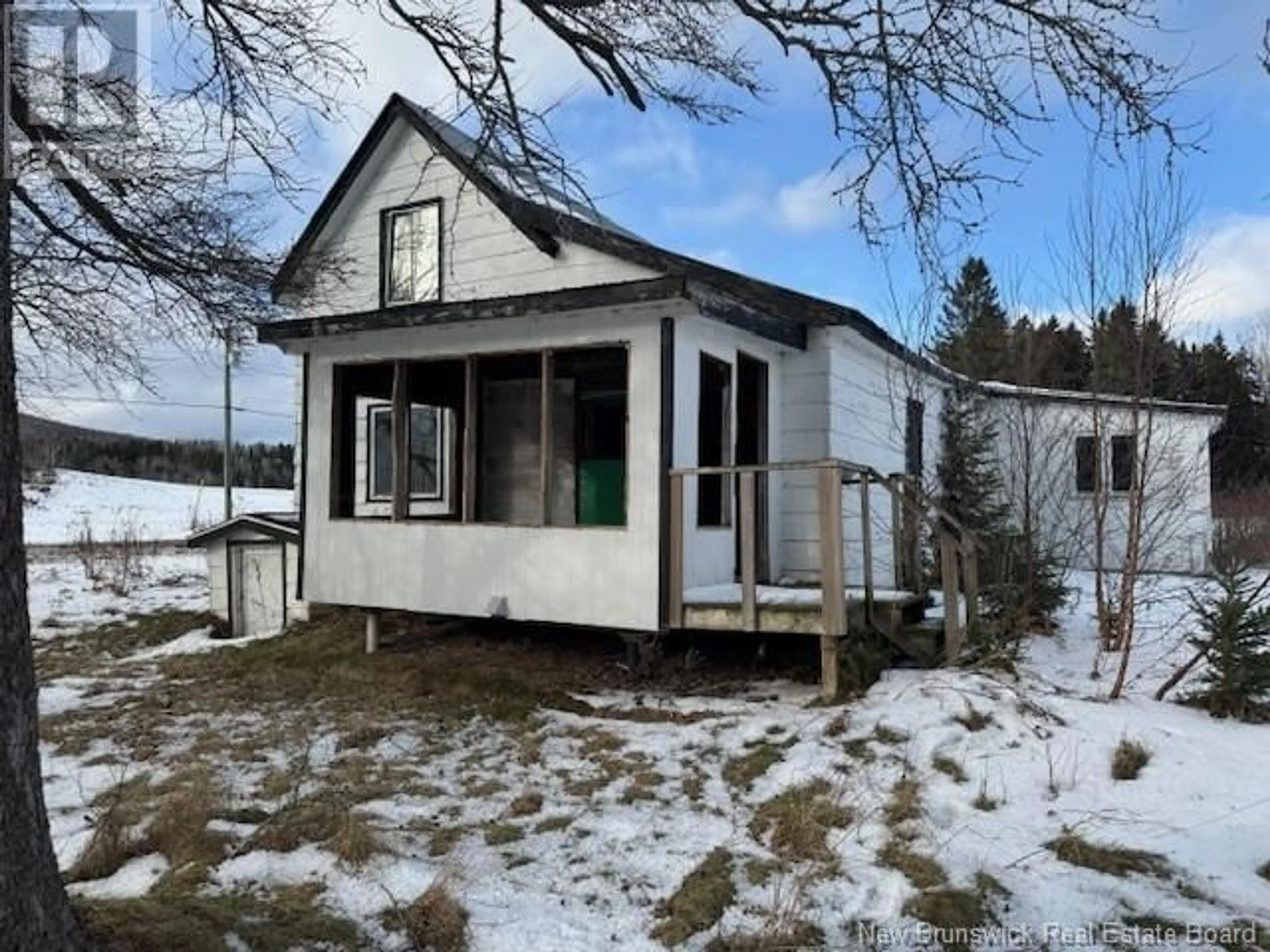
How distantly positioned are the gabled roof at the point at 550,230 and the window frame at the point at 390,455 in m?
2.29

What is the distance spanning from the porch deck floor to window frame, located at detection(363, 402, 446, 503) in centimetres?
509

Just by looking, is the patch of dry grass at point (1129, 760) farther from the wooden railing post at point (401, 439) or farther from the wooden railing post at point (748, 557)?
the wooden railing post at point (401, 439)

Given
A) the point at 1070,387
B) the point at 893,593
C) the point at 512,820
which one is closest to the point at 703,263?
the point at 893,593

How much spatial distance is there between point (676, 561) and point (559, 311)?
85.4 inches

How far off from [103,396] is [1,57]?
5487 mm

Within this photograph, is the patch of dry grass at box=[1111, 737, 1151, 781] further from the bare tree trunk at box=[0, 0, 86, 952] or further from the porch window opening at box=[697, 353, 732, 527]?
the bare tree trunk at box=[0, 0, 86, 952]

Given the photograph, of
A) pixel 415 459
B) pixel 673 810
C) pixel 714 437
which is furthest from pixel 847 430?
pixel 673 810

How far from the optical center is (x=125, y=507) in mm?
33125

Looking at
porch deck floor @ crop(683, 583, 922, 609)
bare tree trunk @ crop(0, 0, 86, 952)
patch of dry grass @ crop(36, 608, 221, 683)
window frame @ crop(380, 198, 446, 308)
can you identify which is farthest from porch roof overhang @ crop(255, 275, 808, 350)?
bare tree trunk @ crop(0, 0, 86, 952)

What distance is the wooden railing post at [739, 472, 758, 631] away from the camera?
672cm

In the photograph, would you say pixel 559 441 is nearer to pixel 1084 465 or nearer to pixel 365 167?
pixel 365 167

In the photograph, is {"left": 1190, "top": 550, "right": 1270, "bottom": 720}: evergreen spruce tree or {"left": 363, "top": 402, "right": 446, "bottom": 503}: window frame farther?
{"left": 363, "top": 402, "right": 446, "bottom": 503}: window frame

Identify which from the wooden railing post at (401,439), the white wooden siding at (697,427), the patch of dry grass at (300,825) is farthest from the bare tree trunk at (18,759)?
the wooden railing post at (401,439)

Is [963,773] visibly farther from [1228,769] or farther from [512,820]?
[512,820]
